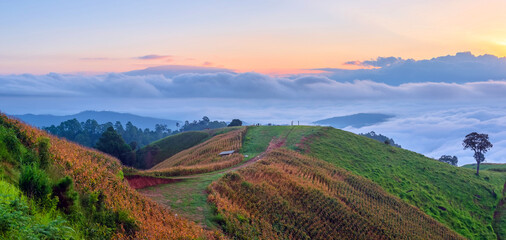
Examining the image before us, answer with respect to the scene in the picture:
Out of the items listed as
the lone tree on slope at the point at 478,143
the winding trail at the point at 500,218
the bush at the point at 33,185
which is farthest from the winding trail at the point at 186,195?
the lone tree on slope at the point at 478,143

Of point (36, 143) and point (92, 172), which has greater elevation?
point (36, 143)

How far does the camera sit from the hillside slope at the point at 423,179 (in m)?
39.5

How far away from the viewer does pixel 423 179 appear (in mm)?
48625

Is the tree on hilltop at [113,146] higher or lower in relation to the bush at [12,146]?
lower

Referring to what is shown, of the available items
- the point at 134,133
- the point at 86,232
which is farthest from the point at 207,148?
the point at 134,133

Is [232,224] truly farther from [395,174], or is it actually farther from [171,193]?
[395,174]

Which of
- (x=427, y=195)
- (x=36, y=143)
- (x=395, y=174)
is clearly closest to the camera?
(x=36, y=143)

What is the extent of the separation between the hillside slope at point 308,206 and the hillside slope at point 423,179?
5139 mm

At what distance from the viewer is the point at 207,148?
1929 inches

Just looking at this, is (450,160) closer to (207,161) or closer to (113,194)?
(207,161)

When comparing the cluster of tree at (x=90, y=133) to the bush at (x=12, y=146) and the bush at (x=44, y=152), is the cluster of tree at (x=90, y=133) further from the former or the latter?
the bush at (x=12, y=146)

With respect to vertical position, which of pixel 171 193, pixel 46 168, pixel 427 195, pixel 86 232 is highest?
pixel 46 168

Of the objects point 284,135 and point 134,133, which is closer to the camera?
point 284,135

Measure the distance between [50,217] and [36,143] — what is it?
6.26 metres
